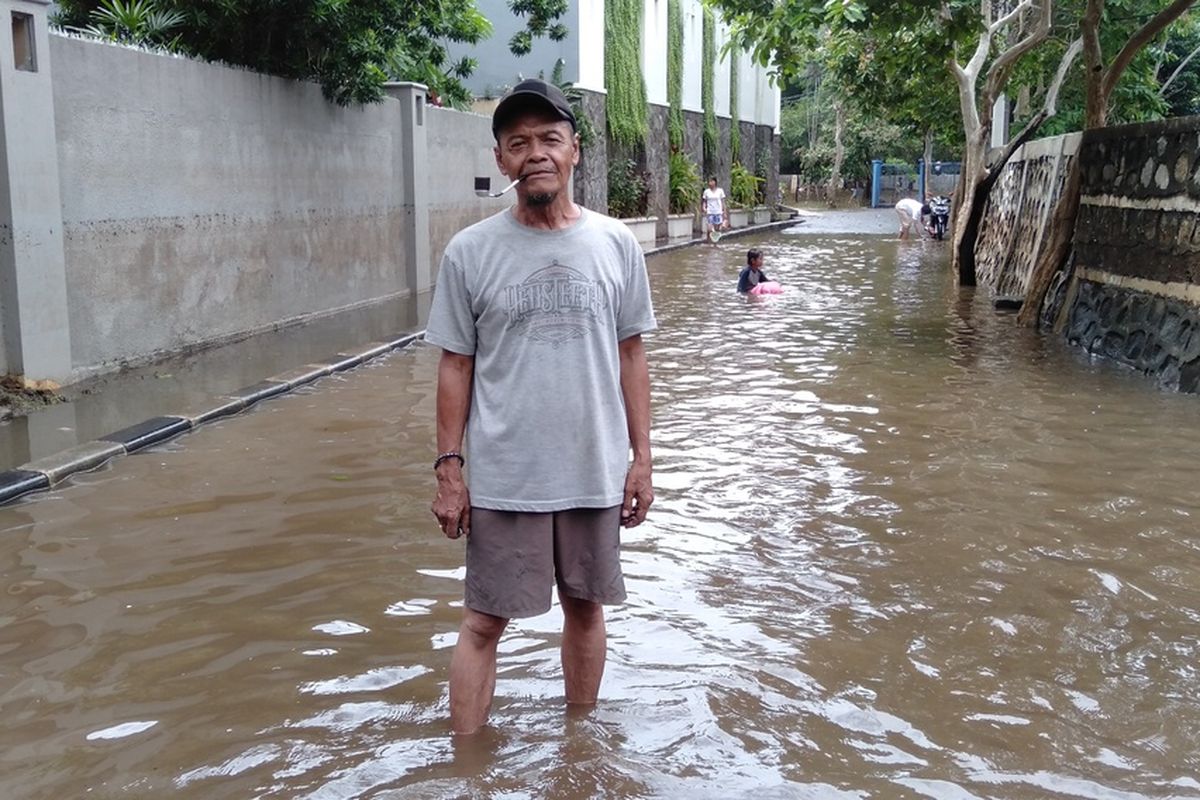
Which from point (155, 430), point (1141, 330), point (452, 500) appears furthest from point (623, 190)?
point (452, 500)

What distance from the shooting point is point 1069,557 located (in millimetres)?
5477

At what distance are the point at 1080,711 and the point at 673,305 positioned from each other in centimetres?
1192

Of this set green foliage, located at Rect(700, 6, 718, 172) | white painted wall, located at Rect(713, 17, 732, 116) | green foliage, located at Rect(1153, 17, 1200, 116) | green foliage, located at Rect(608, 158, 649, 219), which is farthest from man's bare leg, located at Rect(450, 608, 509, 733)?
green foliage, located at Rect(1153, 17, 1200, 116)

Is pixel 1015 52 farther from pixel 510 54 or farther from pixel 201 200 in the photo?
pixel 201 200

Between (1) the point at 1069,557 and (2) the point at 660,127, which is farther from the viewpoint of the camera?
(2) the point at 660,127

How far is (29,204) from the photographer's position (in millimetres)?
8617

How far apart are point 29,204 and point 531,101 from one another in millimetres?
6503

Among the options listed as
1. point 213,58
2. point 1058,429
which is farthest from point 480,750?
point 213,58

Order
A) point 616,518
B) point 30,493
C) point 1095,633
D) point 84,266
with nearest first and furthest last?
point 616,518 → point 1095,633 → point 30,493 → point 84,266

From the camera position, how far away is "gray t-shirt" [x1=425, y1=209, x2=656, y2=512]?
3.46 meters

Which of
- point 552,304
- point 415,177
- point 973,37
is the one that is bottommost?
point 552,304

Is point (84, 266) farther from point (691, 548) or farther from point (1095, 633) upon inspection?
point (1095, 633)

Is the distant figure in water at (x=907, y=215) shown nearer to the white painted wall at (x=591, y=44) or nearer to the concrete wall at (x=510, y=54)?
the white painted wall at (x=591, y=44)

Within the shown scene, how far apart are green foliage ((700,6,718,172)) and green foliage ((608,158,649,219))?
7.76 meters
